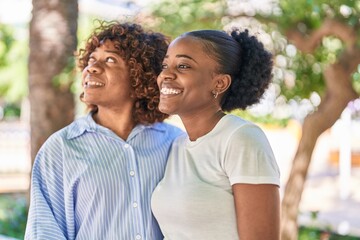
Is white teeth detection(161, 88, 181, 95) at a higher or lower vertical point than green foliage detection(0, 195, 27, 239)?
higher

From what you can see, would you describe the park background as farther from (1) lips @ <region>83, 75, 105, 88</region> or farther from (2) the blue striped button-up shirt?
(2) the blue striped button-up shirt

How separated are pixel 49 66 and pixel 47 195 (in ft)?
10.6

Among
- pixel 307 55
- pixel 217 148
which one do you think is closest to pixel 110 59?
pixel 217 148

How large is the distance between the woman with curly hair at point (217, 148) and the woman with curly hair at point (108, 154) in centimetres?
13

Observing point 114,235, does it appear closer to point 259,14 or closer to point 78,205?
point 78,205

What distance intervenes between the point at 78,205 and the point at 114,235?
18cm

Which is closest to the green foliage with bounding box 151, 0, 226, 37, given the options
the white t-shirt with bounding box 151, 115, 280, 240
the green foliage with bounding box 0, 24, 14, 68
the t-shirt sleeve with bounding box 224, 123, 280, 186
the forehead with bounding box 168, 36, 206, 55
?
the forehead with bounding box 168, 36, 206, 55

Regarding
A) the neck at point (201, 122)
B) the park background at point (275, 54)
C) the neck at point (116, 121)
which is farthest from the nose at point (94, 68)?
the park background at point (275, 54)

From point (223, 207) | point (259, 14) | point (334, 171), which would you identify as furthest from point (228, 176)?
point (334, 171)

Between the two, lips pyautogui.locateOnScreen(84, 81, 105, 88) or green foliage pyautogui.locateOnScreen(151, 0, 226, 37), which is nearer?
lips pyautogui.locateOnScreen(84, 81, 105, 88)

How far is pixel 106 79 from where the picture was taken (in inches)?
106

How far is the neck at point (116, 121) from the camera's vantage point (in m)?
2.79

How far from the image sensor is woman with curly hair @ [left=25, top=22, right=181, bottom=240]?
8.39 ft

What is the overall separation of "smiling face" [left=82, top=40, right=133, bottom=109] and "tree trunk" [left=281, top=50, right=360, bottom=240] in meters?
3.26
